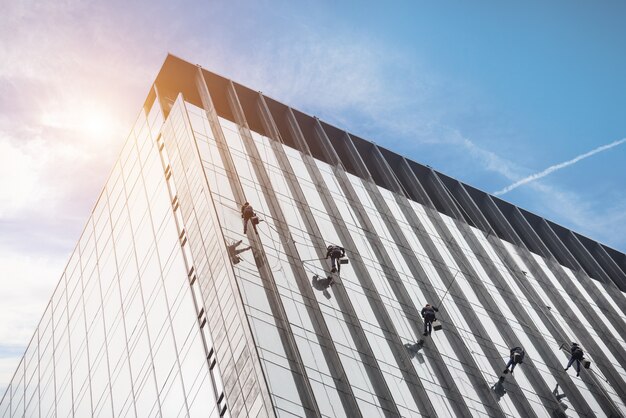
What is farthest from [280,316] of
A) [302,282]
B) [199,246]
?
[199,246]

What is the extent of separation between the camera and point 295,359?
27.3m

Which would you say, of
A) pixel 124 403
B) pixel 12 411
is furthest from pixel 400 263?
pixel 12 411

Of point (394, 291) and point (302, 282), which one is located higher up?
point (394, 291)

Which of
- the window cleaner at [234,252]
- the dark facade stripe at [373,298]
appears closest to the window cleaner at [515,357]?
the dark facade stripe at [373,298]

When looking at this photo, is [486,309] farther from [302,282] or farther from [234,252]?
[234,252]

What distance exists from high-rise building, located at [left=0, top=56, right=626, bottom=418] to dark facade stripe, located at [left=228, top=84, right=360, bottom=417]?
107 mm

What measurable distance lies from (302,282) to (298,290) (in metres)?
0.85

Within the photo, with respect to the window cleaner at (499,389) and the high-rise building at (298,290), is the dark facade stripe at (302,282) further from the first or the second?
the window cleaner at (499,389)

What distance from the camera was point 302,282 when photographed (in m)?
32.9

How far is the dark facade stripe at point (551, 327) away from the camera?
3747 cm

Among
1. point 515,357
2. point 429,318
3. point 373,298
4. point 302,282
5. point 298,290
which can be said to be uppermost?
point 302,282

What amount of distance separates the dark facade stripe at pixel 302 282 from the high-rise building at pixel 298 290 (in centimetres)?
11

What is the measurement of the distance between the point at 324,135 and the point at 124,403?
960 inches

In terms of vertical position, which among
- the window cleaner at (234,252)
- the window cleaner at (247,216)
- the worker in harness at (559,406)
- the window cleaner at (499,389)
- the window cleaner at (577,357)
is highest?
the window cleaner at (247,216)
